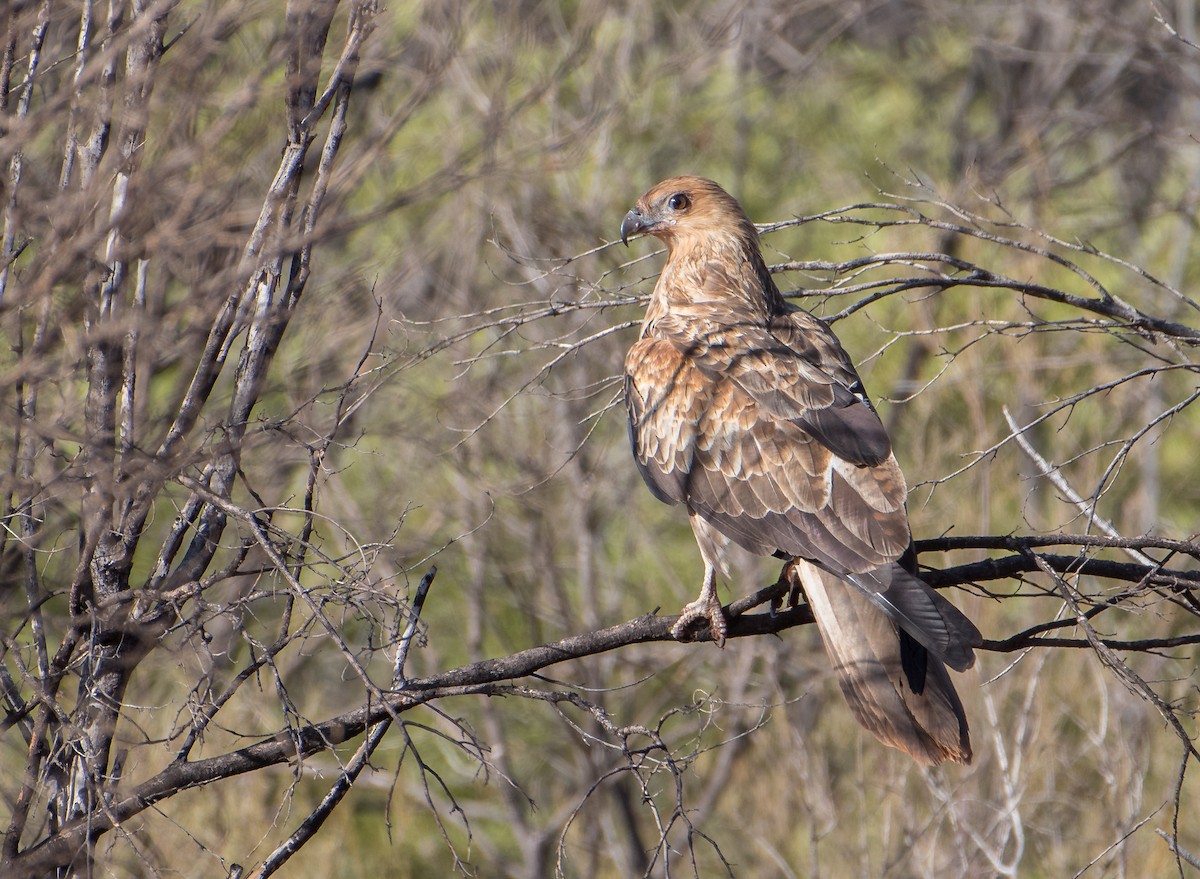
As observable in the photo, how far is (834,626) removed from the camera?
3838mm

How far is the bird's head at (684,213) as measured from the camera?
17.6ft

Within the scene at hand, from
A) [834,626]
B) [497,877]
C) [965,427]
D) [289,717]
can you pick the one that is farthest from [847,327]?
[289,717]

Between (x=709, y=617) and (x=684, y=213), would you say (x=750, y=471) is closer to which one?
(x=709, y=617)

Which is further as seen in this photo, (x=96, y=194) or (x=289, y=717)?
(x=289, y=717)

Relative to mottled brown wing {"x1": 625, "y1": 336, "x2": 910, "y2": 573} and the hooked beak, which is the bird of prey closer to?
mottled brown wing {"x1": 625, "y1": 336, "x2": 910, "y2": 573}

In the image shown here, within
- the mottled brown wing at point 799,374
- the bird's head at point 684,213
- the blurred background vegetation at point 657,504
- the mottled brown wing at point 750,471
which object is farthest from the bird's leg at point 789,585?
the blurred background vegetation at point 657,504

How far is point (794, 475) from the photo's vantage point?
162 inches

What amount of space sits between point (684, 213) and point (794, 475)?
173cm

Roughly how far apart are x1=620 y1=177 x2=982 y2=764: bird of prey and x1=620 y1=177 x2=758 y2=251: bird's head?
3.5 inches

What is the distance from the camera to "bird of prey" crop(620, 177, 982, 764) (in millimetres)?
3619

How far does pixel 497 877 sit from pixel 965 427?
5232 millimetres

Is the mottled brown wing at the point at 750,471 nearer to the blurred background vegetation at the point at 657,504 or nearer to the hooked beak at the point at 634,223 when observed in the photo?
the hooked beak at the point at 634,223

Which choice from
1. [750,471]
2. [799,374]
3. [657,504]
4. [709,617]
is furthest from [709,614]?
[657,504]

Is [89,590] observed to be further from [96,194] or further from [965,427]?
[965,427]
